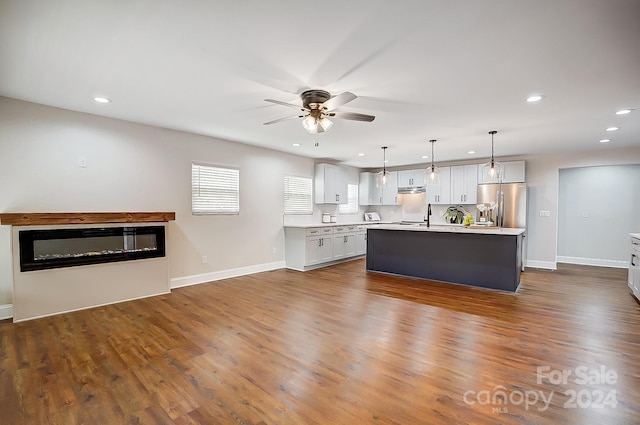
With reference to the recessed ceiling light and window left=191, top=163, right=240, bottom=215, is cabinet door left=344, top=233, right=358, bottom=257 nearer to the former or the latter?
window left=191, top=163, right=240, bottom=215

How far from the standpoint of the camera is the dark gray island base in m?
4.62

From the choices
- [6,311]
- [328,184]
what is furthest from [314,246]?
[6,311]

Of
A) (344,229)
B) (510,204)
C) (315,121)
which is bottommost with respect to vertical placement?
(344,229)

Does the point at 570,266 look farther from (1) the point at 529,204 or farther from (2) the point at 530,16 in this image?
(2) the point at 530,16

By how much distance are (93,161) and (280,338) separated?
3.53m

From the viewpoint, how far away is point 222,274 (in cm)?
541

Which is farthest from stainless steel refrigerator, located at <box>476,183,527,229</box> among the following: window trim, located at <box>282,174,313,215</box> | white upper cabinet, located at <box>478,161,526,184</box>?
window trim, located at <box>282,174,313,215</box>

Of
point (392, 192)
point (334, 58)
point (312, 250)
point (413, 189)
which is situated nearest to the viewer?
point (334, 58)

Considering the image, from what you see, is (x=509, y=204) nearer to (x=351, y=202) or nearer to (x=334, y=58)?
(x=351, y=202)

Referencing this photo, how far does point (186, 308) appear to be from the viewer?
3.84 m

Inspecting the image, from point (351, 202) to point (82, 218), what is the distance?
21.2 ft

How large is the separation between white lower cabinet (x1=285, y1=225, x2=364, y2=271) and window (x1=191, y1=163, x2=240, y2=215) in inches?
55.5

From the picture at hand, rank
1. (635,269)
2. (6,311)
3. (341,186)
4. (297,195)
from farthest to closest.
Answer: (341,186), (297,195), (635,269), (6,311)

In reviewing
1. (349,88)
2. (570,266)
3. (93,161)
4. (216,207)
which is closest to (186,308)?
(216,207)
